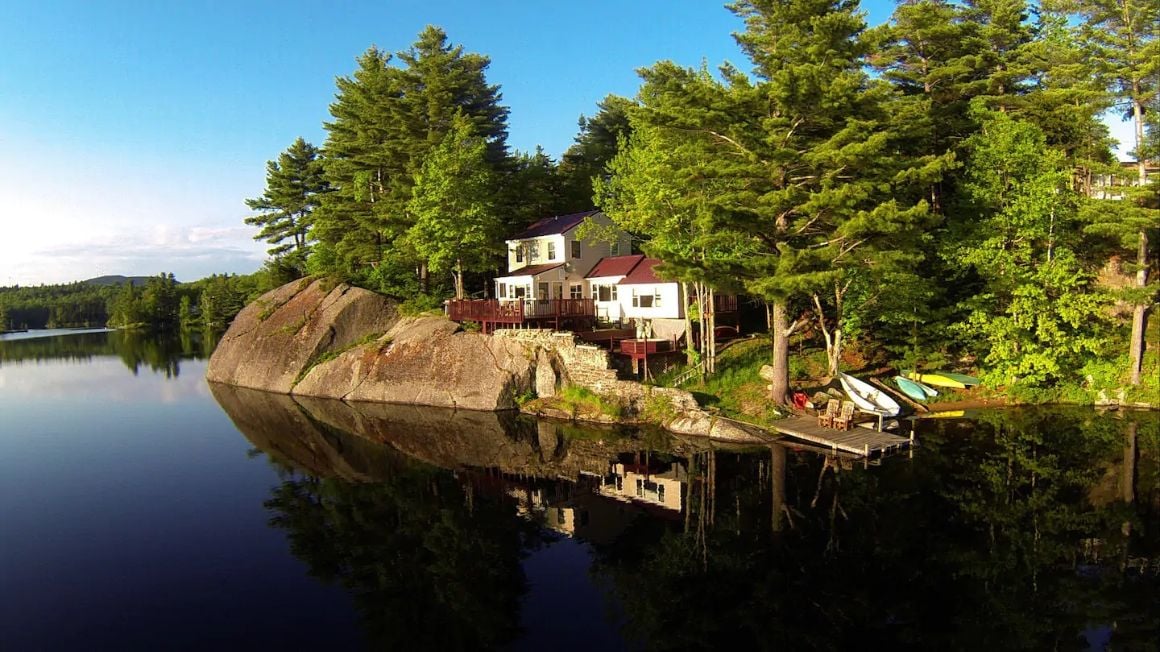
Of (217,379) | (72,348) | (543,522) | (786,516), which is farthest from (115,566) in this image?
(72,348)

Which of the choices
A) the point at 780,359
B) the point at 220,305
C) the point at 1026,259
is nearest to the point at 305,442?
the point at 780,359

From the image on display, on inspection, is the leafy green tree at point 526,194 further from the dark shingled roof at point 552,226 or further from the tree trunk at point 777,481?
the tree trunk at point 777,481

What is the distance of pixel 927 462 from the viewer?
21594 mm

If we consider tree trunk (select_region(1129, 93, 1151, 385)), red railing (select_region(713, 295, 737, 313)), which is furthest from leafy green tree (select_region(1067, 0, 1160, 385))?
red railing (select_region(713, 295, 737, 313))

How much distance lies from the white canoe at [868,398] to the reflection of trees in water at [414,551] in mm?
15677

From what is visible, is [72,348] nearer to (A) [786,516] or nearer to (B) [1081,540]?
(A) [786,516]

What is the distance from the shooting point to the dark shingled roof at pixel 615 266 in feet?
126

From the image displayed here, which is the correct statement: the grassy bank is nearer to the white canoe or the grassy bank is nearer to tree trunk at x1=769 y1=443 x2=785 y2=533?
the white canoe

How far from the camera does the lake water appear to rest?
488 inches

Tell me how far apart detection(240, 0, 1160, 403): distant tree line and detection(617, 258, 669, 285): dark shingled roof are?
423 centimetres

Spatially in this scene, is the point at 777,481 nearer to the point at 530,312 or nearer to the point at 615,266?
the point at 530,312

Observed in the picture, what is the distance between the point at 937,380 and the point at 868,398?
18.5ft

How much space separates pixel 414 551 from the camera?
16.1m

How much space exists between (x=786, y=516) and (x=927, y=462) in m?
7.47
